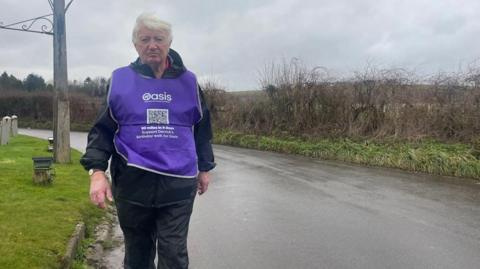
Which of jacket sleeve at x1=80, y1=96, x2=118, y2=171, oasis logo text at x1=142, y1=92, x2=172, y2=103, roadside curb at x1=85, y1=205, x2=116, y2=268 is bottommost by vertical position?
roadside curb at x1=85, y1=205, x2=116, y2=268

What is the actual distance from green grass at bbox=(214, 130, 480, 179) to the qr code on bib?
1179 centimetres

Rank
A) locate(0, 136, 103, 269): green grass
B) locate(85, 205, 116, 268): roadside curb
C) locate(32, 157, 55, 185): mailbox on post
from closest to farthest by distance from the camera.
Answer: locate(0, 136, 103, 269): green grass < locate(85, 205, 116, 268): roadside curb < locate(32, 157, 55, 185): mailbox on post

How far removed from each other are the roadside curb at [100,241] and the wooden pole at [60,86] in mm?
6359

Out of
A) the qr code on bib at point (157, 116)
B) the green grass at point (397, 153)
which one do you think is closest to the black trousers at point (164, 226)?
the qr code on bib at point (157, 116)

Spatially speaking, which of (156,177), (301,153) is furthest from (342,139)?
(156,177)

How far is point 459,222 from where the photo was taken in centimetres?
806

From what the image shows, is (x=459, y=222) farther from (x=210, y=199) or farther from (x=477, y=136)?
(x=477, y=136)

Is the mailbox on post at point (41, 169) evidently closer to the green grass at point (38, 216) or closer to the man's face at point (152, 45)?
the green grass at point (38, 216)

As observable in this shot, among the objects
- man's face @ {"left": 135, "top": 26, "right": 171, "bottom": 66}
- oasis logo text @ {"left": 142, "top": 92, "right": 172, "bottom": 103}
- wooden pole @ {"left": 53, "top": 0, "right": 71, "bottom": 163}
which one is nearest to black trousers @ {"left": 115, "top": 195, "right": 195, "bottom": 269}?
oasis logo text @ {"left": 142, "top": 92, "right": 172, "bottom": 103}

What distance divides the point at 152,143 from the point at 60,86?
37.9 feet

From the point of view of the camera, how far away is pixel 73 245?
18.4ft

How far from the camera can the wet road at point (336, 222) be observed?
596 centimetres

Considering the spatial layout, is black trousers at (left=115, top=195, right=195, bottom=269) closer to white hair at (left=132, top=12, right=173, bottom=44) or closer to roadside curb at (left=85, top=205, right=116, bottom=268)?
white hair at (left=132, top=12, right=173, bottom=44)

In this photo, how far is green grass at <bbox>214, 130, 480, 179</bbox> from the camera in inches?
552
